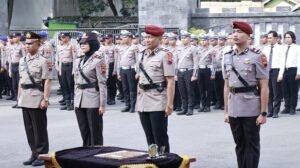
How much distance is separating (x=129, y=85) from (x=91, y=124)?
7567mm

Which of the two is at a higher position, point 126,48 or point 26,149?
point 126,48

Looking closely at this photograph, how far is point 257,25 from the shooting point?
25.2 metres

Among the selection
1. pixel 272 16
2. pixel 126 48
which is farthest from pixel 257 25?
pixel 126 48

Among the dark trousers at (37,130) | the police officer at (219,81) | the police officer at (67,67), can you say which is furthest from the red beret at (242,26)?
the police officer at (67,67)

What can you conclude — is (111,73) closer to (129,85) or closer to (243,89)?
(129,85)

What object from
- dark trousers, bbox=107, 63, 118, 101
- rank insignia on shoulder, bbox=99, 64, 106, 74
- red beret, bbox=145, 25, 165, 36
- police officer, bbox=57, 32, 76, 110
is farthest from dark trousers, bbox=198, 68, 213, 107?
red beret, bbox=145, 25, 165, 36

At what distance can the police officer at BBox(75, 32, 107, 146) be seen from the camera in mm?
8836

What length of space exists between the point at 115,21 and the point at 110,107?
755 inches

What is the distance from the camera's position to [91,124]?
886cm

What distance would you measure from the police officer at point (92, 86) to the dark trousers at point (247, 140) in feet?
5.98

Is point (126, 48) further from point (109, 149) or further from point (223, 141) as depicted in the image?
point (109, 149)

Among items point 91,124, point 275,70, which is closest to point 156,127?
point 91,124

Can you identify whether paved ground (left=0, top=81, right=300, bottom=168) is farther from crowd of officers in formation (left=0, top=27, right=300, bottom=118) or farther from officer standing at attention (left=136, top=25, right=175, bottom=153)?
officer standing at attention (left=136, top=25, right=175, bottom=153)

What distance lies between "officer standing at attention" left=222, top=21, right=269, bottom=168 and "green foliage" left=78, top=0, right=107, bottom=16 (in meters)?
31.0
